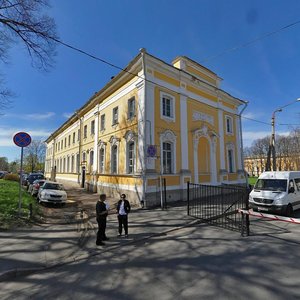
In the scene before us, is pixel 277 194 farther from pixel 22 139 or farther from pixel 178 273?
pixel 22 139

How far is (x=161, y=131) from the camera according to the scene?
15.1 metres

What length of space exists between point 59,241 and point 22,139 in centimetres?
477

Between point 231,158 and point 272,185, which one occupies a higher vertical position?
point 231,158

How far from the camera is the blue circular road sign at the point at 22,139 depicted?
948 cm

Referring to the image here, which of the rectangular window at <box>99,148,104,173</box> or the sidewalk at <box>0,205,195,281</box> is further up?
the rectangular window at <box>99,148,104,173</box>

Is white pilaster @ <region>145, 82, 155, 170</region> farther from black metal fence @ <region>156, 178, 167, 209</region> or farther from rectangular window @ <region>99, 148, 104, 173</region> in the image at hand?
rectangular window @ <region>99, 148, 104, 173</region>

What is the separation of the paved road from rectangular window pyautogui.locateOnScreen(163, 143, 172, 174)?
815 cm

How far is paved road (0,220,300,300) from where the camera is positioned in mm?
4109

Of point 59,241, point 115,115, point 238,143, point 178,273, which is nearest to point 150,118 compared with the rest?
point 115,115

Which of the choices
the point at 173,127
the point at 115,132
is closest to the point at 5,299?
the point at 173,127

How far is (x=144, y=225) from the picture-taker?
30.3ft

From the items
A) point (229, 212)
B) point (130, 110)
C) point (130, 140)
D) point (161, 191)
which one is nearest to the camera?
point (229, 212)

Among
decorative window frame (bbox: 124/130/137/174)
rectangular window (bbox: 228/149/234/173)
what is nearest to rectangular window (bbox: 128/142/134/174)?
decorative window frame (bbox: 124/130/137/174)

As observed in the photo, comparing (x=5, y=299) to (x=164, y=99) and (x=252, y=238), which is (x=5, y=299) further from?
(x=164, y=99)
